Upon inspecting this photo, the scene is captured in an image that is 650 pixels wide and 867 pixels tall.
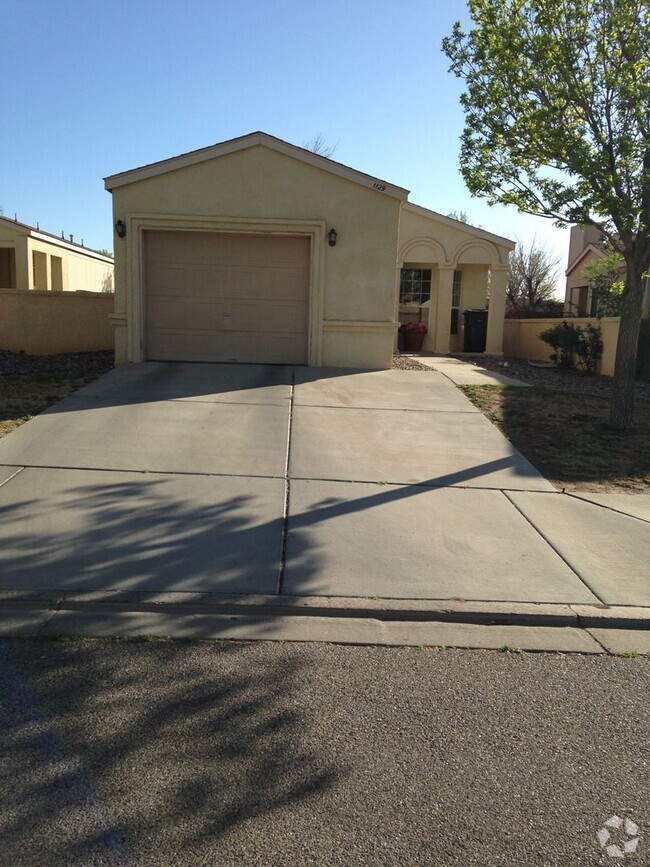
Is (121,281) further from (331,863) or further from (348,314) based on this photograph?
(331,863)

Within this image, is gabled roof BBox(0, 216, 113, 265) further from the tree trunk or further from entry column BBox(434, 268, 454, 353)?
the tree trunk

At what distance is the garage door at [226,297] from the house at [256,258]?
0.02 m

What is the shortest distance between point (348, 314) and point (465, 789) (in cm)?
1130

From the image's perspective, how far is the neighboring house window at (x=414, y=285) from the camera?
810 inches

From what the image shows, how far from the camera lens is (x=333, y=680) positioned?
418cm

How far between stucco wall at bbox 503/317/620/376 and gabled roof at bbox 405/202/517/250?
2.32m

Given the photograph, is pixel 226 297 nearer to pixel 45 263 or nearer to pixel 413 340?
pixel 413 340

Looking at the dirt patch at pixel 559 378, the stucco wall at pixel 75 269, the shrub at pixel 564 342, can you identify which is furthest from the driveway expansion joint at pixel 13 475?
the stucco wall at pixel 75 269

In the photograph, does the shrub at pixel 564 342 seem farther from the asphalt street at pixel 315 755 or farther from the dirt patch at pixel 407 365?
the asphalt street at pixel 315 755

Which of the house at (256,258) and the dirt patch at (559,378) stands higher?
the house at (256,258)

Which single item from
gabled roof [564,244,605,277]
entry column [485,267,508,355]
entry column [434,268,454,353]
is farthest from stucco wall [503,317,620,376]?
gabled roof [564,244,605,277]

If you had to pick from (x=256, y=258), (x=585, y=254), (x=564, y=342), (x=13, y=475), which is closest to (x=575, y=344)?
(x=564, y=342)

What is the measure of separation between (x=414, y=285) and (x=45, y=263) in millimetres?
11763

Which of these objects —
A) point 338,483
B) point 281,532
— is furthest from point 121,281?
point 281,532
